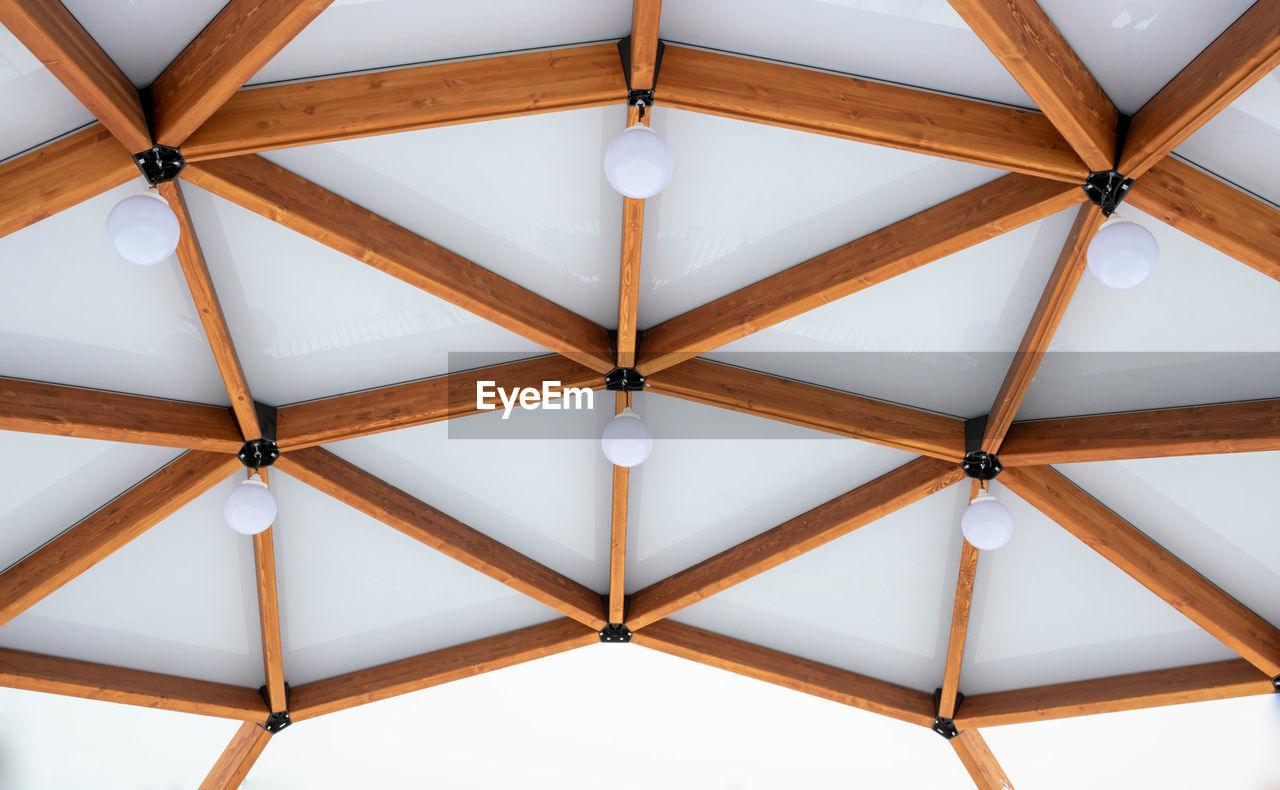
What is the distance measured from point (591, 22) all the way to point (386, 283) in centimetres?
333

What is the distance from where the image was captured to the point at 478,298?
9453mm

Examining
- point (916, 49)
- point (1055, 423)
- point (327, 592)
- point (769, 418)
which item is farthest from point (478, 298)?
point (1055, 423)

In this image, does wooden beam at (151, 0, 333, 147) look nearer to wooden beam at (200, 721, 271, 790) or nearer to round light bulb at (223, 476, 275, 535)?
round light bulb at (223, 476, 275, 535)

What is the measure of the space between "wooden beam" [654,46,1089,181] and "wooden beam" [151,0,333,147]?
2777 mm

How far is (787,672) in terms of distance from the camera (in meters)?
13.4

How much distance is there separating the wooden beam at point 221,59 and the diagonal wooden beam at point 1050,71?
4.40 meters

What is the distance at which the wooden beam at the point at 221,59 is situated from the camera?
6793mm

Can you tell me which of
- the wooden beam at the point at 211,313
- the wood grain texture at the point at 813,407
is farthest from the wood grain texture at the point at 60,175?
the wood grain texture at the point at 813,407

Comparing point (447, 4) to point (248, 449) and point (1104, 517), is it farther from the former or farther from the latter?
point (1104, 517)

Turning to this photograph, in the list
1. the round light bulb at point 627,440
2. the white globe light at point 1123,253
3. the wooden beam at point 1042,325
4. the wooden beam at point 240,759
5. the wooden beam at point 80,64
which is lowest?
the wooden beam at point 240,759

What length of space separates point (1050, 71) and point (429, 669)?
10205 mm

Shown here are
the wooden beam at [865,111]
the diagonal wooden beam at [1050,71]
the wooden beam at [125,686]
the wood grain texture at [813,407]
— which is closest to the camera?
the diagonal wooden beam at [1050,71]

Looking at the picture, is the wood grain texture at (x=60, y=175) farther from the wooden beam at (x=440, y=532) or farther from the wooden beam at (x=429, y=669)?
the wooden beam at (x=429, y=669)

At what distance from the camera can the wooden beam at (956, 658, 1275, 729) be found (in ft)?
39.0
